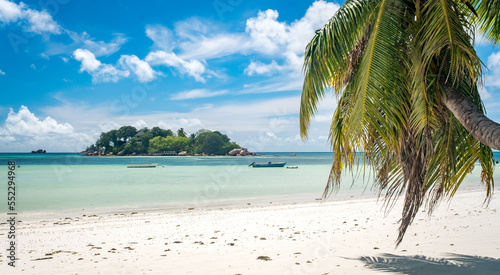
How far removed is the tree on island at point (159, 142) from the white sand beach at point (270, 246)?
107 meters

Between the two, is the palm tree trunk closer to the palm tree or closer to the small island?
the palm tree

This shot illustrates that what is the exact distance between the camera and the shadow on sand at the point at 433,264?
4.65 metres

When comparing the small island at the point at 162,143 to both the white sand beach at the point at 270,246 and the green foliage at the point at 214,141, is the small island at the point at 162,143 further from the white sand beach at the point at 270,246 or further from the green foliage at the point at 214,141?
the white sand beach at the point at 270,246

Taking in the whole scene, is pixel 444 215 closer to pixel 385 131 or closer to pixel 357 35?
pixel 385 131

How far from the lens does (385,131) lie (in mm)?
4266

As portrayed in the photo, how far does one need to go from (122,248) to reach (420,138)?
5.33 meters

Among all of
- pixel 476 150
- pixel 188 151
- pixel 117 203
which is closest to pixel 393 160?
pixel 476 150

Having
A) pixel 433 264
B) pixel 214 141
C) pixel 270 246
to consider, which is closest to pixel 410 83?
pixel 433 264

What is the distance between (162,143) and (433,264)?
4859 inches

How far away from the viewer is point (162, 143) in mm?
123750

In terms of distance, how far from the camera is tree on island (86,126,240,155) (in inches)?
4601

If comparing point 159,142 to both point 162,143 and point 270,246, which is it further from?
point 270,246

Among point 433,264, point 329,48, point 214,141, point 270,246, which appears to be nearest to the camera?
point 329,48

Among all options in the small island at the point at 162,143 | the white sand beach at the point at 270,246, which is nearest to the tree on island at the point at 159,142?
the small island at the point at 162,143
